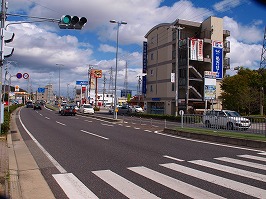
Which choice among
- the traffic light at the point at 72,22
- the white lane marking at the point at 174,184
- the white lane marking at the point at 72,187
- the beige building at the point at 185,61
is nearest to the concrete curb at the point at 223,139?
the white lane marking at the point at 174,184

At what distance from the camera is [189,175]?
7750mm

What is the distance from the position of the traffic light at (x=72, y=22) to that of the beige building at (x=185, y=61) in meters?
29.9

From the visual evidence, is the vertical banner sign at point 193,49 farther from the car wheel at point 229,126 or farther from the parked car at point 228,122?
the car wheel at point 229,126

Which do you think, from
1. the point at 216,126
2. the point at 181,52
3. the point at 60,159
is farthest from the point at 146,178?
the point at 181,52

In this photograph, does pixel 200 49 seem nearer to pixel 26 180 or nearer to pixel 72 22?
pixel 72 22

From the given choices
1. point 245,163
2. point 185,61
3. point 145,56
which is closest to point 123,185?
point 245,163

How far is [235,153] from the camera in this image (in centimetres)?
1154

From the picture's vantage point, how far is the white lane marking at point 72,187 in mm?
6094

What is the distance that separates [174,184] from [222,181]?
3.92 feet

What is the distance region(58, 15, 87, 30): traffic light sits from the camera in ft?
42.3

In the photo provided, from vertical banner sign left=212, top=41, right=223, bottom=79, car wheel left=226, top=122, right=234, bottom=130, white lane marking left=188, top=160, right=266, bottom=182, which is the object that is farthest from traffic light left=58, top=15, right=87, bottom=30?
vertical banner sign left=212, top=41, right=223, bottom=79

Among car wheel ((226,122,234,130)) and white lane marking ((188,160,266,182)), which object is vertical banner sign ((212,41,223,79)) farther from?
white lane marking ((188,160,266,182))

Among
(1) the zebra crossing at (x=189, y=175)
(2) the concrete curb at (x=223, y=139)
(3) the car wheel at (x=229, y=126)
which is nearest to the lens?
(1) the zebra crossing at (x=189, y=175)

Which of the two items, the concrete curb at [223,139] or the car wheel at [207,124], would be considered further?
the car wheel at [207,124]
